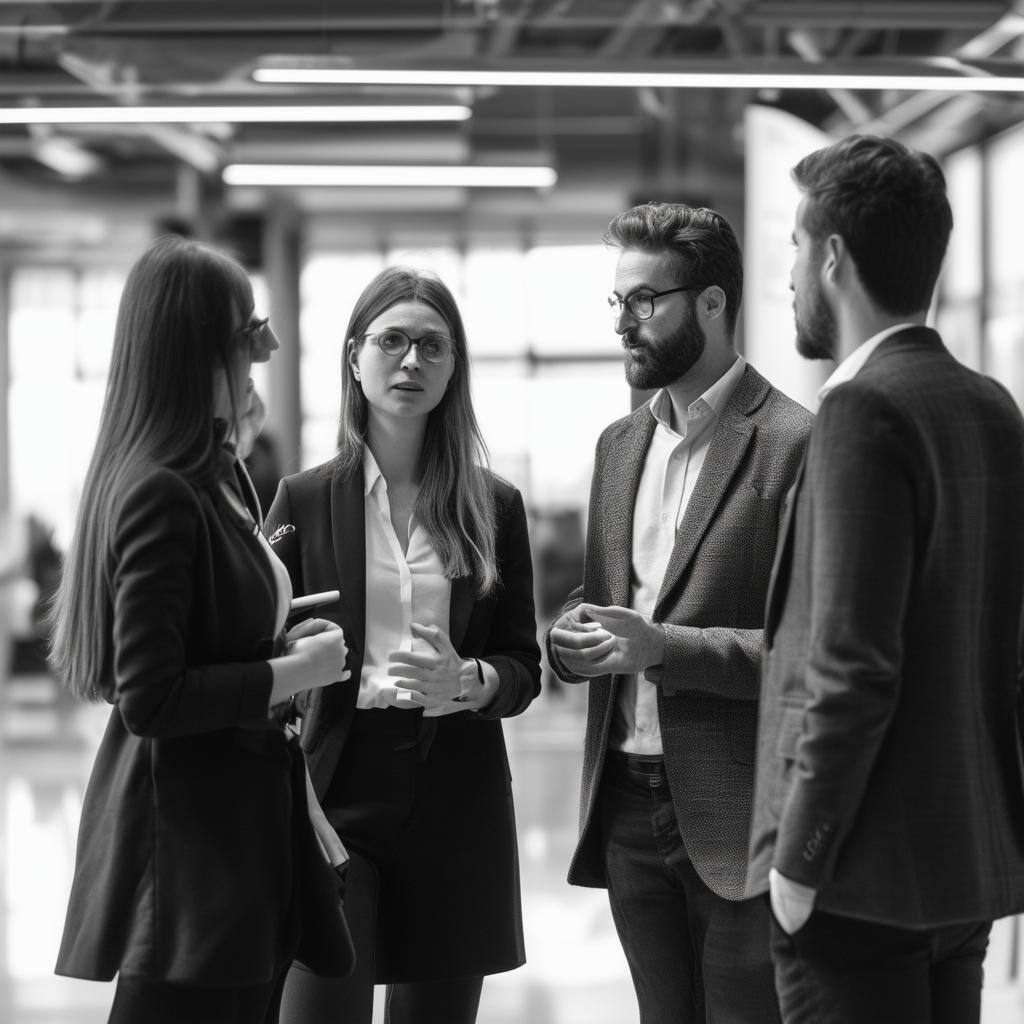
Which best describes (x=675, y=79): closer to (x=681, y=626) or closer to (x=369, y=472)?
(x=369, y=472)

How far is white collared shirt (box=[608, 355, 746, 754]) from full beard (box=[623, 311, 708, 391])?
0.24 feet

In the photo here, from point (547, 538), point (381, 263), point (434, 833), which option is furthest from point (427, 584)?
point (381, 263)

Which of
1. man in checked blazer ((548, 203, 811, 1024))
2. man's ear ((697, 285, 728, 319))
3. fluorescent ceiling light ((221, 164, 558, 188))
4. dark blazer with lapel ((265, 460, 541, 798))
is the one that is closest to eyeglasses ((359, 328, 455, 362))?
dark blazer with lapel ((265, 460, 541, 798))

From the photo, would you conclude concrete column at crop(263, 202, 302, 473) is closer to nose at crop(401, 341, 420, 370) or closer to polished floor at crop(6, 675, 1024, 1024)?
polished floor at crop(6, 675, 1024, 1024)

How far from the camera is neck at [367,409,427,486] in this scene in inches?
98.8

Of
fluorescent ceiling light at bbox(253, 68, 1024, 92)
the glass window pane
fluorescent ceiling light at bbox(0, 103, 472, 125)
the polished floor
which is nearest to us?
the polished floor

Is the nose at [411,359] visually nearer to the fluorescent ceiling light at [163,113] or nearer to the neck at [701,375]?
the neck at [701,375]

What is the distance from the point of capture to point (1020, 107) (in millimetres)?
10188

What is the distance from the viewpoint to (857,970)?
1.65 m

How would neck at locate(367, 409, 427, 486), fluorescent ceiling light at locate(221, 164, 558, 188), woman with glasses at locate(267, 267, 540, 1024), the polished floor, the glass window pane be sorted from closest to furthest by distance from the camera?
woman with glasses at locate(267, 267, 540, 1024), neck at locate(367, 409, 427, 486), the polished floor, fluorescent ceiling light at locate(221, 164, 558, 188), the glass window pane

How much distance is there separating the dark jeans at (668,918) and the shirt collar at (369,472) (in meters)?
0.65

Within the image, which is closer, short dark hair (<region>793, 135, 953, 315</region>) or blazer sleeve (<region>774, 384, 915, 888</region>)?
blazer sleeve (<region>774, 384, 915, 888</region>)

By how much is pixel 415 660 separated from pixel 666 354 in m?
0.71

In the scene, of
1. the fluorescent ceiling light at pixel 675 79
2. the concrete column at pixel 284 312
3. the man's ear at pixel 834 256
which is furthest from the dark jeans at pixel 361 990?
the concrete column at pixel 284 312
